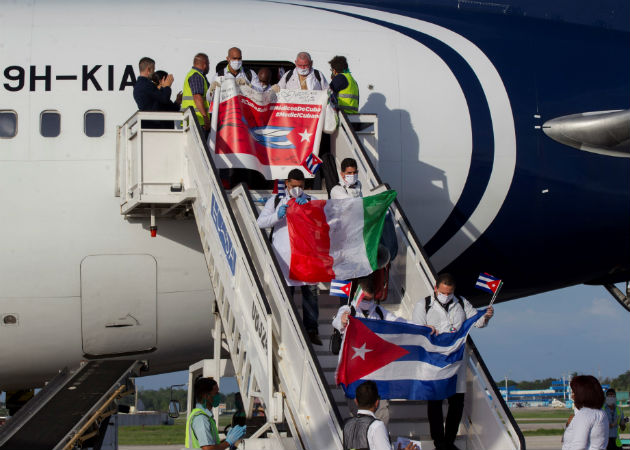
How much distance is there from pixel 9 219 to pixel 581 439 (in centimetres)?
790

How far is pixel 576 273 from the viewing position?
46.2 feet

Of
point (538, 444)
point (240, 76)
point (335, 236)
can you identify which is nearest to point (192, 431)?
point (335, 236)

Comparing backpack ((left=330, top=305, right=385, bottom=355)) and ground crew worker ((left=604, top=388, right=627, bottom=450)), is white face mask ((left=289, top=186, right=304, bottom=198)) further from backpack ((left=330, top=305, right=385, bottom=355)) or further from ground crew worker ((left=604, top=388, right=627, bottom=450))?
ground crew worker ((left=604, top=388, right=627, bottom=450))

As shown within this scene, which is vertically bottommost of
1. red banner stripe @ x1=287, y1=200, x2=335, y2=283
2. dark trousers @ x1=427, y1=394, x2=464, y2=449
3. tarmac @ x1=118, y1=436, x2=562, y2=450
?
tarmac @ x1=118, y1=436, x2=562, y2=450

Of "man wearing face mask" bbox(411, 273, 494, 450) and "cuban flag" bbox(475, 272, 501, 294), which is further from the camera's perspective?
"cuban flag" bbox(475, 272, 501, 294)

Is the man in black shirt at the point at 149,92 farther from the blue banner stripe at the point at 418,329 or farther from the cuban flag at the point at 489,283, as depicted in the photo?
the cuban flag at the point at 489,283

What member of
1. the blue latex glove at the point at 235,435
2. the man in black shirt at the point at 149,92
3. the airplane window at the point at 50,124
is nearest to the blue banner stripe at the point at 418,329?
the blue latex glove at the point at 235,435

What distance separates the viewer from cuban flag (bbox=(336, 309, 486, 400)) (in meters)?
8.75

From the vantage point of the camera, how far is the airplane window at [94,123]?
41.0 ft

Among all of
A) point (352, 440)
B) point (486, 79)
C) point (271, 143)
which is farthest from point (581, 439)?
point (486, 79)

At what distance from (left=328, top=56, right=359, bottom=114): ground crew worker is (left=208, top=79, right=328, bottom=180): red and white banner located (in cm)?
47

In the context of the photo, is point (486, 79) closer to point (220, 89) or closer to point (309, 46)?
Answer: point (309, 46)

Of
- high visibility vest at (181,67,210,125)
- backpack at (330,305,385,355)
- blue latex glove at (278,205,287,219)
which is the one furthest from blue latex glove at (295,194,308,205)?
high visibility vest at (181,67,210,125)

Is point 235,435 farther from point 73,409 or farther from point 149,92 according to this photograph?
point 149,92
